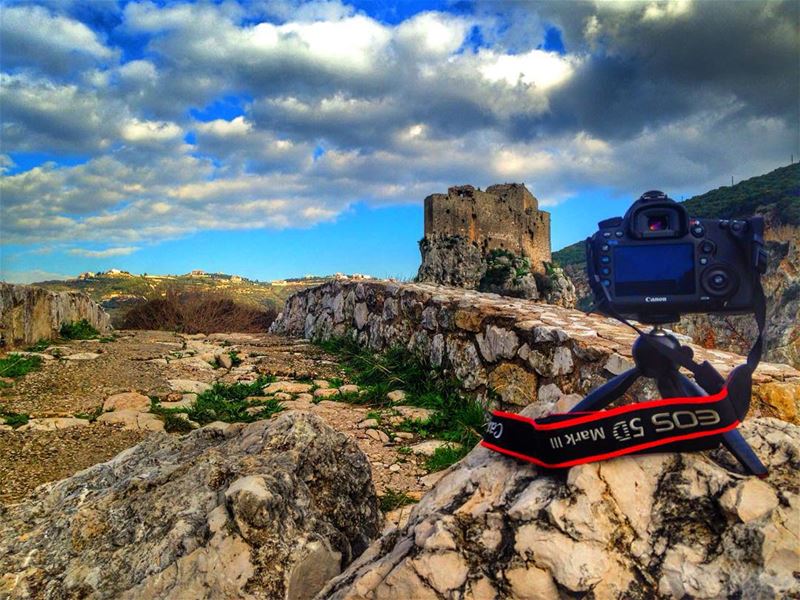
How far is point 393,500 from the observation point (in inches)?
125

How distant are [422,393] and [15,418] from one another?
12.6 feet

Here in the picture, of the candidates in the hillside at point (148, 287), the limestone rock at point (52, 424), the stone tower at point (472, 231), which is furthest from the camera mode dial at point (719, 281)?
the stone tower at point (472, 231)

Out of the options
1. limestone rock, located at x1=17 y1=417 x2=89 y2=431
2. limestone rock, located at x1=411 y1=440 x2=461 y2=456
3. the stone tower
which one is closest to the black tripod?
limestone rock, located at x1=411 y1=440 x2=461 y2=456

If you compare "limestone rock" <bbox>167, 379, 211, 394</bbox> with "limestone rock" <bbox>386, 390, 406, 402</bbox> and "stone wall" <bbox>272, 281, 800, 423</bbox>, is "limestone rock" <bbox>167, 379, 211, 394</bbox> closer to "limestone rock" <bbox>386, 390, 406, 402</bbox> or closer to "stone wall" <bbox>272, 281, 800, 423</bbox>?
"limestone rock" <bbox>386, 390, 406, 402</bbox>

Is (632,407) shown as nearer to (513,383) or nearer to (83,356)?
(513,383)

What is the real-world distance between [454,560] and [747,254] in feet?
3.57

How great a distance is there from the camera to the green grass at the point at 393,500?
309 centimetres

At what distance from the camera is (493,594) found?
118cm

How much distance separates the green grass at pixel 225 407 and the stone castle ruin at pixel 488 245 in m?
22.6

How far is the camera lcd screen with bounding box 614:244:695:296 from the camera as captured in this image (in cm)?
135

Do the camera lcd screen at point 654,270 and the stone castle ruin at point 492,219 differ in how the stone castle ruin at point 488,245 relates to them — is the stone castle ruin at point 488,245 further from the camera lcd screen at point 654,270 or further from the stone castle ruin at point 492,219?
the camera lcd screen at point 654,270

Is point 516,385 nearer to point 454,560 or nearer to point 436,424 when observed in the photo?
point 436,424

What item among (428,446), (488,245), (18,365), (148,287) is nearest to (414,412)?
(428,446)

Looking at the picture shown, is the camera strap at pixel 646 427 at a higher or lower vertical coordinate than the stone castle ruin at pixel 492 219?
lower
